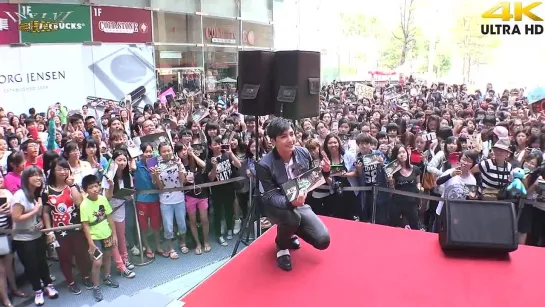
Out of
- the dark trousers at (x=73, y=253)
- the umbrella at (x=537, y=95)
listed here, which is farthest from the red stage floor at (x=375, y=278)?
the umbrella at (x=537, y=95)

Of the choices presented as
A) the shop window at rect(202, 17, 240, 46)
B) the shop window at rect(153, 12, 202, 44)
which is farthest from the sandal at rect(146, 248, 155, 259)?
the shop window at rect(202, 17, 240, 46)

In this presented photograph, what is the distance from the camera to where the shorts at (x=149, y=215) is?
455 centimetres

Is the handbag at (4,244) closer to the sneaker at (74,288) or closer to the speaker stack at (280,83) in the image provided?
the sneaker at (74,288)

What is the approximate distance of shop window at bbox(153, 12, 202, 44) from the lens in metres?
14.2

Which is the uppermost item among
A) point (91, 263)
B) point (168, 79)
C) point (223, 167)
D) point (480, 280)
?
point (168, 79)

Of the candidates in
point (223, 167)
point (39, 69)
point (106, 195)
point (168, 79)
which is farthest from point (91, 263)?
point (168, 79)

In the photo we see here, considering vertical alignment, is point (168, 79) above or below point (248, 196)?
above

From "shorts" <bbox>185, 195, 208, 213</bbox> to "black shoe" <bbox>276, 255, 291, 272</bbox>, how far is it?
6.20ft

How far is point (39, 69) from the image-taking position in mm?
10328

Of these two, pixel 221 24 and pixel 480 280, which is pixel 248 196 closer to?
pixel 480 280

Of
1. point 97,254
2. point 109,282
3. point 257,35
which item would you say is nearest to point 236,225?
point 109,282

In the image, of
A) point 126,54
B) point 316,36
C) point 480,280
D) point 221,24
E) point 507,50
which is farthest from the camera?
point 507,50

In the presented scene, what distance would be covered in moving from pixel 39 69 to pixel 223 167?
7.60m

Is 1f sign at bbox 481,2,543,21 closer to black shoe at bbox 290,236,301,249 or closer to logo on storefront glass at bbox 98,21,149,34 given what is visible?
logo on storefront glass at bbox 98,21,149,34
